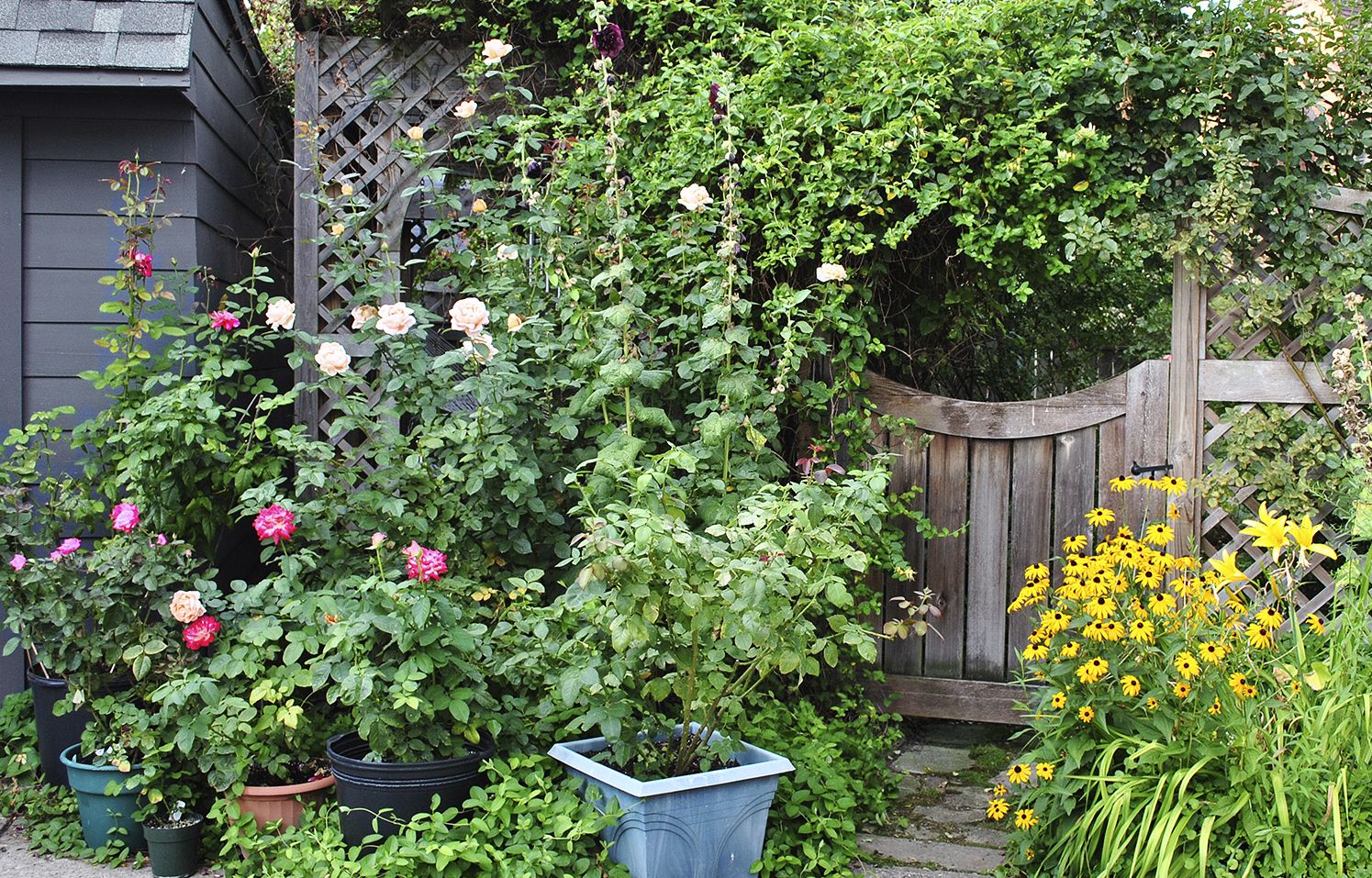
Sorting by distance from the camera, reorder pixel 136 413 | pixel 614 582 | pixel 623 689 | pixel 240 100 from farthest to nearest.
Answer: pixel 240 100 < pixel 136 413 < pixel 623 689 < pixel 614 582

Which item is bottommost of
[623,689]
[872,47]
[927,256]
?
[623,689]

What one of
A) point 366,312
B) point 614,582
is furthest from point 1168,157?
point 366,312

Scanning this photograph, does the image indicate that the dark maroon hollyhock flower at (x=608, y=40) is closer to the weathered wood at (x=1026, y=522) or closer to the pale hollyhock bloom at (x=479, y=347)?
the pale hollyhock bloom at (x=479, y=347)

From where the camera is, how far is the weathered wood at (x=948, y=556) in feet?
13.3

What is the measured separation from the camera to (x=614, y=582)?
256 cm

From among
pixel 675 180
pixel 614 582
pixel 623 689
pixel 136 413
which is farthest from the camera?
pixel 675 180

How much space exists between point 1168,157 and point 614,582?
2379mm

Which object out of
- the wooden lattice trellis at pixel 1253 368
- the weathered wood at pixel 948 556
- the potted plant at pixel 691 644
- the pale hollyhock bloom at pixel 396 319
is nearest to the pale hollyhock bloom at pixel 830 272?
the potted plant at pixel 691 644

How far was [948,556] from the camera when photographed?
13.4ft

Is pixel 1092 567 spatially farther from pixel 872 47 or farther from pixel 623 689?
pixel 872 47

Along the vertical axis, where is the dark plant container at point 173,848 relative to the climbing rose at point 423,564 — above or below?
below

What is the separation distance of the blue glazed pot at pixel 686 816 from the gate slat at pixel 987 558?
4.74 feet

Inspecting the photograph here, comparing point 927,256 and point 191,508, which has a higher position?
point 927,256

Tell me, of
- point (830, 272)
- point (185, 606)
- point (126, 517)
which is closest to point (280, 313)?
point (126, 517)
